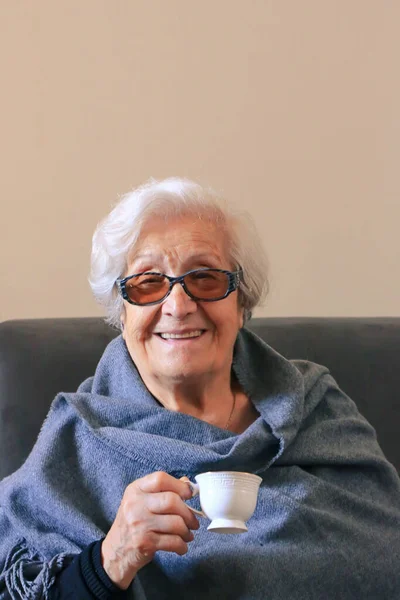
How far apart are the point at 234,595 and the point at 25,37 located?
Answer: 170 cm

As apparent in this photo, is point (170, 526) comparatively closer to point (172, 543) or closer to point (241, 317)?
point (172, 543)

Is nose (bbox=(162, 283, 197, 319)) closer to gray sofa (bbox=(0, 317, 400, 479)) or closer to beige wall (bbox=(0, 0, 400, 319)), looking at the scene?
gray sofa (bbox=(0, 317, 400, 479))

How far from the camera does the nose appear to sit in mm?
1422

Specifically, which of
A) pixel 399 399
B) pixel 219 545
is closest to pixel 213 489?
pixel 219 545

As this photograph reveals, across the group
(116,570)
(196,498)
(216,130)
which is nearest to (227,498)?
(116,570)

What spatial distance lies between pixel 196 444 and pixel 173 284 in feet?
0.97

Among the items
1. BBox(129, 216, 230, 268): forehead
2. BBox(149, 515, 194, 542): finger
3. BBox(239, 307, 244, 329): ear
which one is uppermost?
BBox(129, 216, 230, 268): forehead

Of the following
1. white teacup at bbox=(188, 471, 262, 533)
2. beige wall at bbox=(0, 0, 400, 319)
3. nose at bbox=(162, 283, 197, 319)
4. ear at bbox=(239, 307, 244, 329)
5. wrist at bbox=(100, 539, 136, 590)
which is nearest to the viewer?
white teacup at bbox=(188, 471, 262, 533)

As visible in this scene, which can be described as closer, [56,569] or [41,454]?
[56,569]

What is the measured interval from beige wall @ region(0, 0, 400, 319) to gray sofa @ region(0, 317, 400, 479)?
52cm

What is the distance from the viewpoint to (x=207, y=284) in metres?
1.47

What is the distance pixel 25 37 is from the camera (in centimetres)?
229

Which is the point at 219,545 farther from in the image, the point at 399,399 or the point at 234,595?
the point at 399,399

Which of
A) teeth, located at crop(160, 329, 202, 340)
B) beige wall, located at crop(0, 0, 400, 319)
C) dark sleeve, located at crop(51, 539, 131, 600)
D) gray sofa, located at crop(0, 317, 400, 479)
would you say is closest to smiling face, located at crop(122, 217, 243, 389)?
teeth, located at crop(160, 329, 202, 340)
